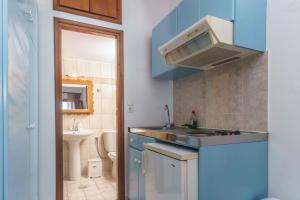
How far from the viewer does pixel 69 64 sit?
3535 millimetres

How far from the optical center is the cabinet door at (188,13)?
1.62 meters

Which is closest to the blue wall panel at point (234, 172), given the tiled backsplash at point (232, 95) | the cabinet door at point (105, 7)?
the tiled backsplash at point (232, 95)

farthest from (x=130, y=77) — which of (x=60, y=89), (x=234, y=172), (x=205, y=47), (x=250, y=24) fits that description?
(x=234, y=172)

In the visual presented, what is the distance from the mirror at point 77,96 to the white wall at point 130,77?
153 cm

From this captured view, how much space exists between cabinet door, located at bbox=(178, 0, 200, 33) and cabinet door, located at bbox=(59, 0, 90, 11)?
102 cm

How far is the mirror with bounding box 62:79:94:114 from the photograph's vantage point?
3.46 m

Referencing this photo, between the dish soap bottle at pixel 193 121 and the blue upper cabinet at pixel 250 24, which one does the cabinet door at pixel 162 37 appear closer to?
the dish soap bottle at pixel 193 121

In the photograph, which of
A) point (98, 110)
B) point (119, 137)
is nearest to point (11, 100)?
point (119, 137)

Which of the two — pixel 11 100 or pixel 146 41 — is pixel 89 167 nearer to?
pixel 146 41

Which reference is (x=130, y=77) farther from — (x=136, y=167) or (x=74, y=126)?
(x=74, y=126)

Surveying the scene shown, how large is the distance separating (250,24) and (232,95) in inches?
Answer: 23.2

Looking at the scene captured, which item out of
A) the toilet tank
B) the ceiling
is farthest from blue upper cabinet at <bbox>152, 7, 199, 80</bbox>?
the toilet tank

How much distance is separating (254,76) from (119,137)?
1.53 m

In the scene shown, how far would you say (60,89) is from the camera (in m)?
1.97
